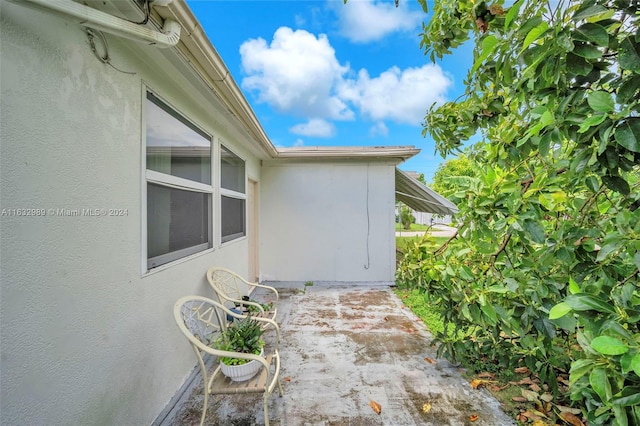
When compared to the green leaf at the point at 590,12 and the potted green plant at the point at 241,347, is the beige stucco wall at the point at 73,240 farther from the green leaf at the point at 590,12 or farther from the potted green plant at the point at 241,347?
the green leaf at the point at 590,12

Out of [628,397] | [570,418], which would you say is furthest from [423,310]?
[628,397]

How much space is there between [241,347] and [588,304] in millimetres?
2791

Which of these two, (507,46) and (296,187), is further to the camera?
(296,187)

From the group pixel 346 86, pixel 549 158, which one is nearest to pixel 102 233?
pixel 549 158

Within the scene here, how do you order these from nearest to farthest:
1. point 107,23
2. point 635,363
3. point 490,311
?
point 635,363, point 107,23, point 490,311

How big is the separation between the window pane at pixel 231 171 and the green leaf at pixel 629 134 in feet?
16.7

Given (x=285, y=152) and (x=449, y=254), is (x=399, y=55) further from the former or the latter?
(x=449, y=254)

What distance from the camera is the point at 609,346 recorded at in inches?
37.4

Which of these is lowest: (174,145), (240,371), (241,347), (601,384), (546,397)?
(546,397)

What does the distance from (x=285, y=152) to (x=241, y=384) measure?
6.26 m

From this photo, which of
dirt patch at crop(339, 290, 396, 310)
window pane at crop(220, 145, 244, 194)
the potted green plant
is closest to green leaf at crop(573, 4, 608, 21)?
the potted green plant

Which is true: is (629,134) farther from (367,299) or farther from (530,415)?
(367,299)

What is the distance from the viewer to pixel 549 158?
211 cm

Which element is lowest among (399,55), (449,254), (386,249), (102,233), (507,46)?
(386,249)
